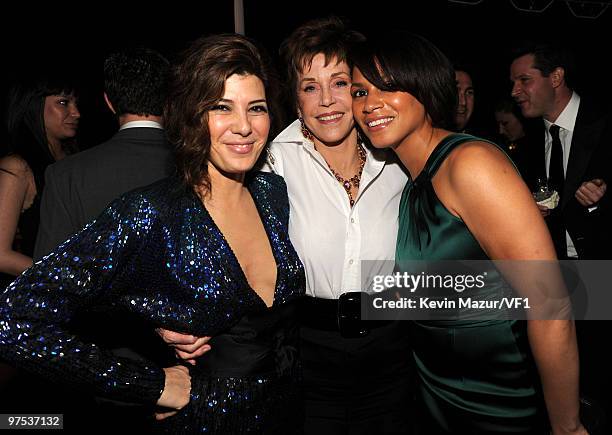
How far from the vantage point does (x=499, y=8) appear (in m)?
6.34

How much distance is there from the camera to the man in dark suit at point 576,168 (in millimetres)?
2969

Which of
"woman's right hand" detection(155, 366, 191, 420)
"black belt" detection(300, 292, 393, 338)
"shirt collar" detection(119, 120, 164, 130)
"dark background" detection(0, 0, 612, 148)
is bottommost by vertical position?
"woman's right hand" detection(155, 366, 191, 420)

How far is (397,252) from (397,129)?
45 centimetres

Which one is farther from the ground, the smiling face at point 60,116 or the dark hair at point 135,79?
the smiling face at point 60,116

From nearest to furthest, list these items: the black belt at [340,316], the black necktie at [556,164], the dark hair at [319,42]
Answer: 1. the black belt at [340,316]
2. the dark hair at [319,42]
3. the black necktie at [556,164]

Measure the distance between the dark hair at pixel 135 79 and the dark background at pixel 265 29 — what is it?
3.43ft

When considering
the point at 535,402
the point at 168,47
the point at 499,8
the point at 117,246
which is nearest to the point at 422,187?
the point at 535,402

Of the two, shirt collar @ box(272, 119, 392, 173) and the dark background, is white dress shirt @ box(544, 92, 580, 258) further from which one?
shirt collar @ box(272, 119, 392, 173)

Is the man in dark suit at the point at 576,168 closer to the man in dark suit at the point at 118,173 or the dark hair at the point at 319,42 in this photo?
the dark hair at the point at 319,42

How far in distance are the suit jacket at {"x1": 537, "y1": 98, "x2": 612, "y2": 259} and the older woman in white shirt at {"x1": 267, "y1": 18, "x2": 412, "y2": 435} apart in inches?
66.4

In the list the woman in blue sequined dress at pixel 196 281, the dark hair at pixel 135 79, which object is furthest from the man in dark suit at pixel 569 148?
the dark hair at pixel 135 79

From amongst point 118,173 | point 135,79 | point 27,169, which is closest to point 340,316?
point 118,173

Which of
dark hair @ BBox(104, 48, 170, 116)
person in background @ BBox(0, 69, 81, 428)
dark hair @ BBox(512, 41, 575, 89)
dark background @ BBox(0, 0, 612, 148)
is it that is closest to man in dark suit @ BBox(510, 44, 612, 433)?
dark hair @ BBox(512, 41, 575, 89)

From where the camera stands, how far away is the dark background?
4453 mm
